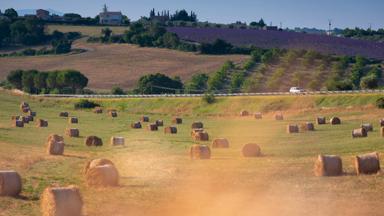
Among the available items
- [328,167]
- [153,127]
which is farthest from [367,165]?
[153,127]

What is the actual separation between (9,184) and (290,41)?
102m

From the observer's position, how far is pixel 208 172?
33.7 metres

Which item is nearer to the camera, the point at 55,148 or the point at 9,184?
the point at 9,184

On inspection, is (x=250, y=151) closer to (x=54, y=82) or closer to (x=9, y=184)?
(x=9, y=184)

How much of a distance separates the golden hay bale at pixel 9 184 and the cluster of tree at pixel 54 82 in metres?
94.3

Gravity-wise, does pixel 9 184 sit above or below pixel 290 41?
below

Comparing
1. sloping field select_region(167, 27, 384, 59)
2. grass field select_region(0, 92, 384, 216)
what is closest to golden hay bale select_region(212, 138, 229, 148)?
grass field select_region(0, 92, 384, 216)

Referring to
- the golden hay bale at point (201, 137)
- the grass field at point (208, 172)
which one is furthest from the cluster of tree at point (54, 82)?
the golden hay bale at point (201, 137)

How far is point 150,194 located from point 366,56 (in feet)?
282

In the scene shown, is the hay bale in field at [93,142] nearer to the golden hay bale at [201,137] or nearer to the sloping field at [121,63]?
the golden hay bale at [201,137]

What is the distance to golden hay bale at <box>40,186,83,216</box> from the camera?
76.5 feet

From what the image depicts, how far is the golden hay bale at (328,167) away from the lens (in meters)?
31.0

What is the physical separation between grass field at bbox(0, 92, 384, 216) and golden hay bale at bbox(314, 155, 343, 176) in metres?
0.45

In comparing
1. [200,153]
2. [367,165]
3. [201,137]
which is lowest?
[201,137]
